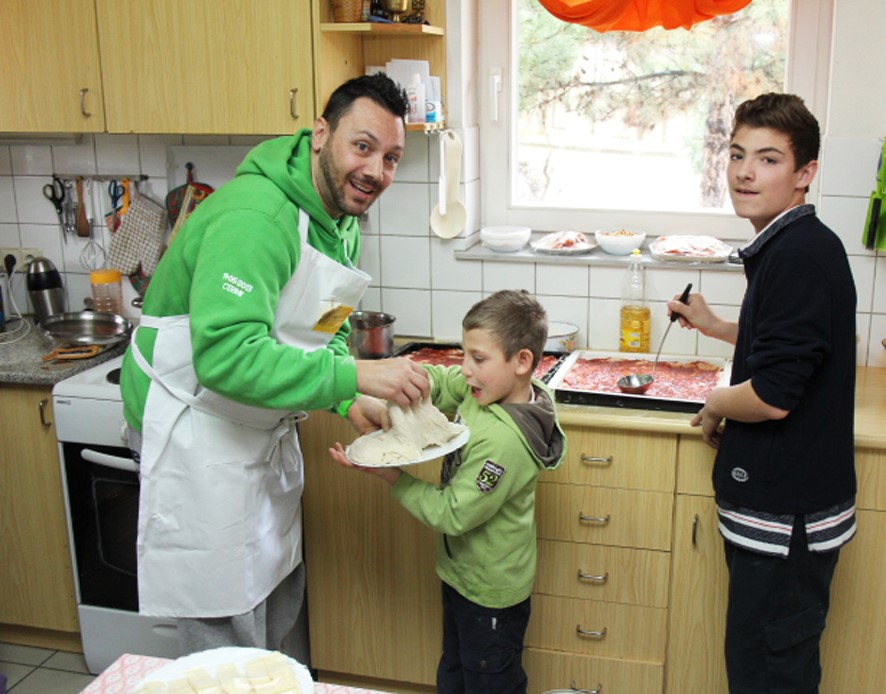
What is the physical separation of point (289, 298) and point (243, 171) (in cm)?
26

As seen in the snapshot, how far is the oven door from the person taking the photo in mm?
2604

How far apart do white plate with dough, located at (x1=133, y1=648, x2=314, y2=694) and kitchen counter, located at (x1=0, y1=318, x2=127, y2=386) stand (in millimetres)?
1508

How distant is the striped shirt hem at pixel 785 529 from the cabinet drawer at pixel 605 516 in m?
0.31

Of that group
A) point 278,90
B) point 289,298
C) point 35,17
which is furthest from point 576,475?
point 35,17

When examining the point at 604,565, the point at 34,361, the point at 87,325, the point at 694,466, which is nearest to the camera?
the point at 694,466

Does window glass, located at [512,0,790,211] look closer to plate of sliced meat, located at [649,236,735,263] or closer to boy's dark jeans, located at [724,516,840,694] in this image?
plate of sliced meat, located at [649,236,735,263]

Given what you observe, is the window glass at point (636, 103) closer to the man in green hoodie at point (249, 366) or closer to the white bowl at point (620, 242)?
the white bowl at point (620, 242)

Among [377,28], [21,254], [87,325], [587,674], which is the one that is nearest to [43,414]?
[87,325]

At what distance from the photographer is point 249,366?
168 cm

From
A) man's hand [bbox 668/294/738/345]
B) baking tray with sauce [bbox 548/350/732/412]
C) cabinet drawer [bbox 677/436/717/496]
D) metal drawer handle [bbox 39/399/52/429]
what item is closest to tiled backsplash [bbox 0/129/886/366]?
baking tray with sauce [bbox 548/350/732/412]

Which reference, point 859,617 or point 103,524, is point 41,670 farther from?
point 859,617

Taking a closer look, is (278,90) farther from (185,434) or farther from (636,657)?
(636,657)

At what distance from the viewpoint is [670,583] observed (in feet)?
7.72

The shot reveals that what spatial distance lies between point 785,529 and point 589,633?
2.19ft
